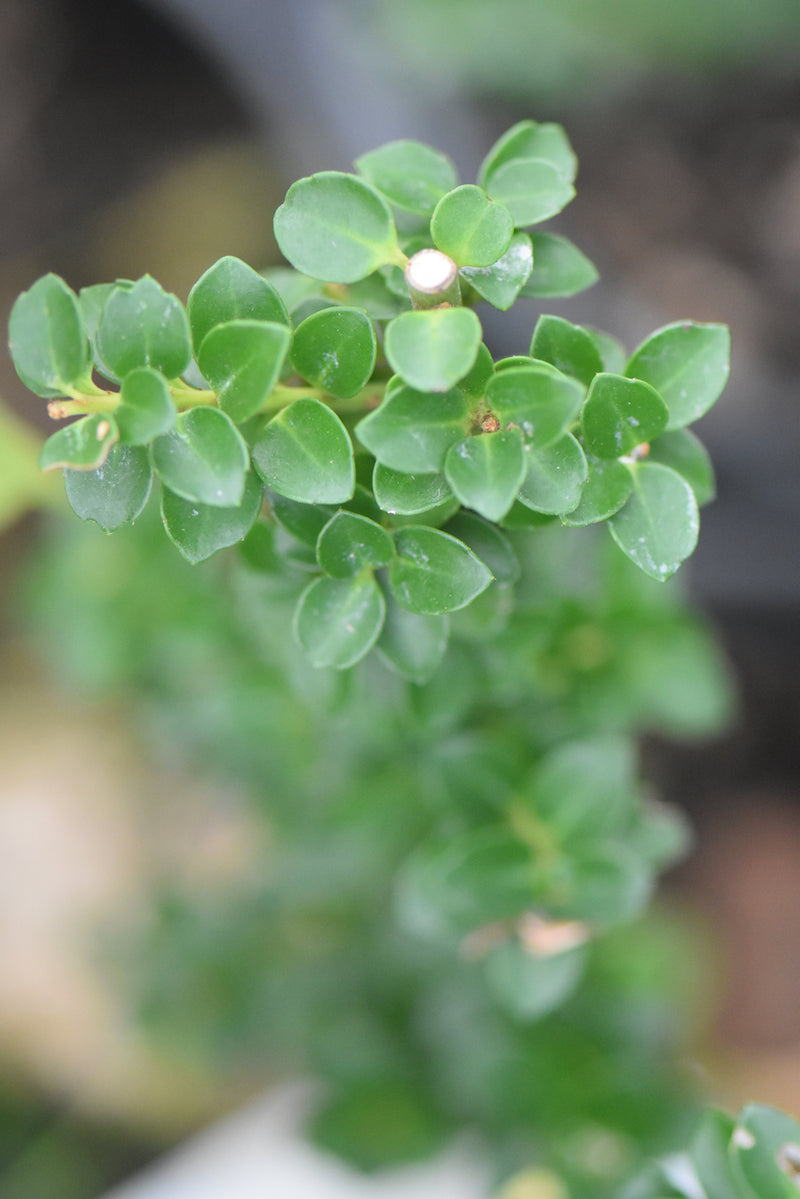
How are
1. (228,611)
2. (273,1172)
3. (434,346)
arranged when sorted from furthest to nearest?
(273,1172) < (228,611) < (434,346)

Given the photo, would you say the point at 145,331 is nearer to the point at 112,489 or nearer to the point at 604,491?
the point at 112,489

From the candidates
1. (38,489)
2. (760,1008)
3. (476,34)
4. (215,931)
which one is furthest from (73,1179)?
(476,34)

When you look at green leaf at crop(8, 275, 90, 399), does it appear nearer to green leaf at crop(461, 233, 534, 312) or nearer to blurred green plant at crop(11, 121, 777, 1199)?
blurred green plant at crop(11, 121, 777, 1199)

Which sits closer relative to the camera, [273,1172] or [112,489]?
[112,489]

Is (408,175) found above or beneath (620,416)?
above

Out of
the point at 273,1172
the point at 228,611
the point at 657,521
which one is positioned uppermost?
the point at 228,611

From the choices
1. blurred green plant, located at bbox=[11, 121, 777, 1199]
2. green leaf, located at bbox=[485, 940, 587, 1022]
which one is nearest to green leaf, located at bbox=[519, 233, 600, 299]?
blurred green plant, located at bbox=[11, 121, 777, 1199]

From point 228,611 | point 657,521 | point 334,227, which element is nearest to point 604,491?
point 657,521

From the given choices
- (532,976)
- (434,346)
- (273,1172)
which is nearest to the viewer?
(434,346)

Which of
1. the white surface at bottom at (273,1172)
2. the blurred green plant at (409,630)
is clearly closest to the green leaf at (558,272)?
the blurred green plant at (409,630)
